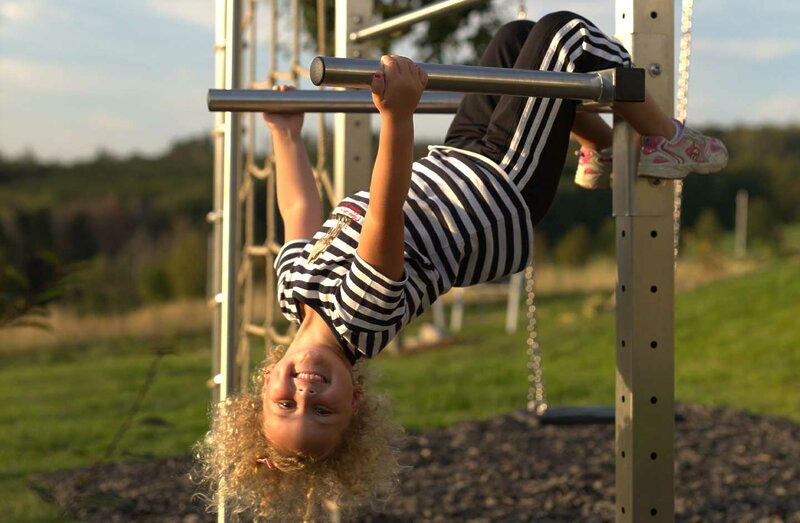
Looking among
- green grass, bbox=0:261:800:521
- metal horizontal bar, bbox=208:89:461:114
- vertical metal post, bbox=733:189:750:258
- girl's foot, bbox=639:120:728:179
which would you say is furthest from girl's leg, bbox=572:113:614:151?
vertical metal post, bbox=733:189:750:258

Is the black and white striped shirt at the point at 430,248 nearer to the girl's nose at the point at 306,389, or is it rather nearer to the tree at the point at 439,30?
the girl's nose at the point at 306,389

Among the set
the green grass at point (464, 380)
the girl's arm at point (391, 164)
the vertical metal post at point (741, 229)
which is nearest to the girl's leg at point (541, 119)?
the girl's arm at point (391, 164)

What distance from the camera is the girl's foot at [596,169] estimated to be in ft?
8.91

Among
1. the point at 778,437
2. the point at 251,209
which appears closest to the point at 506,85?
the point at 251,209

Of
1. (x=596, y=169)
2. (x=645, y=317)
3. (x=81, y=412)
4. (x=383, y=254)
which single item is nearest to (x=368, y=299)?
(x=383, y=254)

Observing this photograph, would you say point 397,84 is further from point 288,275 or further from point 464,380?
point 464,380

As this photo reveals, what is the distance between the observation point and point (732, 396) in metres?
6.94

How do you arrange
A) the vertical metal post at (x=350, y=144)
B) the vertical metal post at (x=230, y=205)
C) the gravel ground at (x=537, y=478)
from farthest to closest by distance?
the gravel ground at (x=537, y=478) → the vertical metal post at (x=350, y=144) → the vertical metal post at (x=230, y=205)

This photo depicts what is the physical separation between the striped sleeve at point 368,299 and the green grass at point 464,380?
103 inches

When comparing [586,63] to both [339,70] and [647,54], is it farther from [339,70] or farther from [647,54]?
[339,70]

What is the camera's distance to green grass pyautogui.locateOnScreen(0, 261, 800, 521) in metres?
6.02

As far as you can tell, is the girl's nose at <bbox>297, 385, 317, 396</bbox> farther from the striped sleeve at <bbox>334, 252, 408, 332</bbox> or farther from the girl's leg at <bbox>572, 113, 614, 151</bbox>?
the girl's leg at <bbox>572, 113, 614, 151</bbox>

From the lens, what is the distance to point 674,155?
90.5 inches

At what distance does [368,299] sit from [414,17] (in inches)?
48.7
